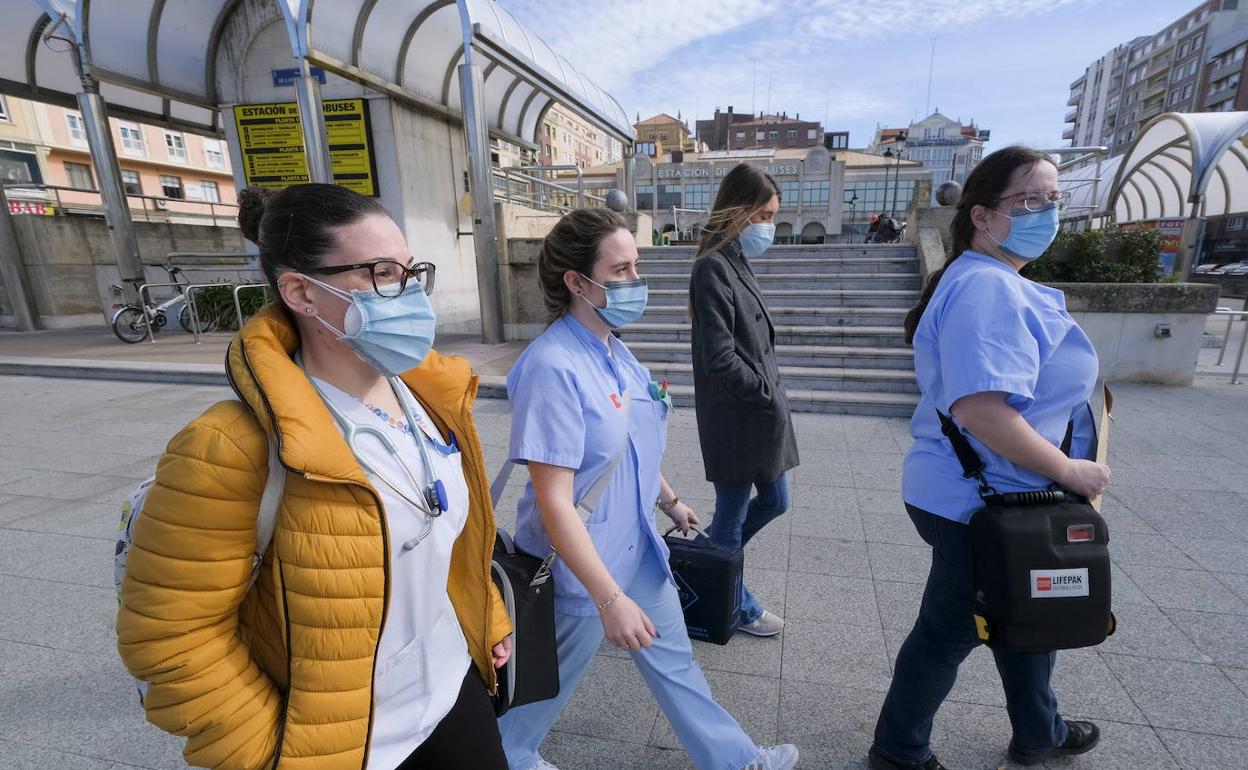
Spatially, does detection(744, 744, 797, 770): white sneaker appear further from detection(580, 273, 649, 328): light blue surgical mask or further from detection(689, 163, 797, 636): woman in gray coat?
detection(580, 273, 649, 328): light blue surgical mask

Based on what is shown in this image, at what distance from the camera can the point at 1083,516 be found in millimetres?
1461

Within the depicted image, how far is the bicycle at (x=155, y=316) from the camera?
980cm

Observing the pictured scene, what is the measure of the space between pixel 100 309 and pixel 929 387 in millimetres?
16957

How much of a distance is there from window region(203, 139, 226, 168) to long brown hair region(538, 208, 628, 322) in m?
42.6

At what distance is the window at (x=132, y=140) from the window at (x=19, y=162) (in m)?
4.18

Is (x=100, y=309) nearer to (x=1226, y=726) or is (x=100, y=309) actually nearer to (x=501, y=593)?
(x=501, y=593)

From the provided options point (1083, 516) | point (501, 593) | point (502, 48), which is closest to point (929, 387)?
point (1083, 516)

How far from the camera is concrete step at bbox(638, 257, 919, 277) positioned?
8.24 m

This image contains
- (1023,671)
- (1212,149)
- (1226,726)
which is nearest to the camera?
(1023,671)

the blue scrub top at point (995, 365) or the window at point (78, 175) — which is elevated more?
the window at point (78, 175)

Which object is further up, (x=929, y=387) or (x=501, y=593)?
(x=929, y=387)

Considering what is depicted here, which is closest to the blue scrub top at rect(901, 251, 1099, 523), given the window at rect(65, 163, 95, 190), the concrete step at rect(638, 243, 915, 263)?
the concrete step at rect(638, 243, 915, 263)

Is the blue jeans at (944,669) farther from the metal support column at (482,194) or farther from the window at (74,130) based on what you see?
the window at (74,130)

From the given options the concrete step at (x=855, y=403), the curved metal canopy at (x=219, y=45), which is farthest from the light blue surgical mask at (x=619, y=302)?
the curved metal canopy at (x=219, y=45)
